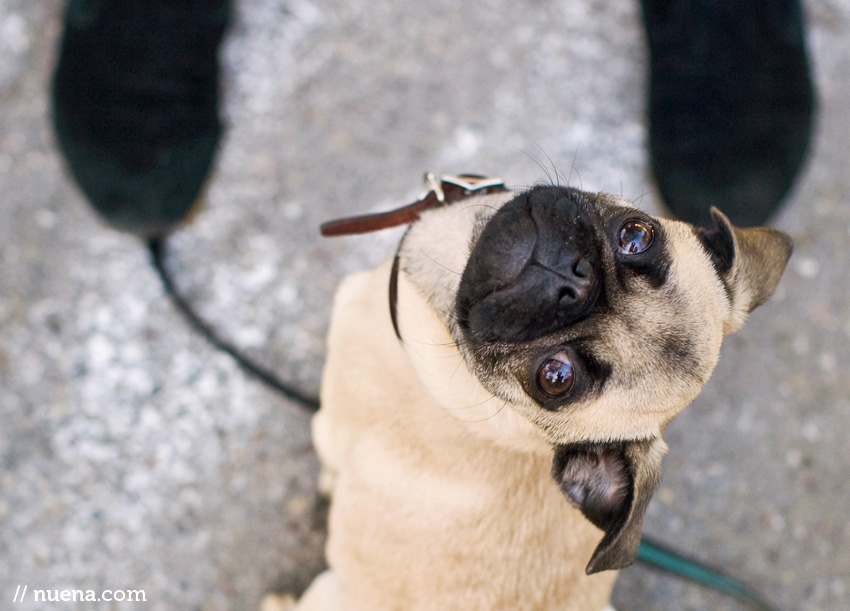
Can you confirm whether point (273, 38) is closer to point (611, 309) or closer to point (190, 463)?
point (190, 463)

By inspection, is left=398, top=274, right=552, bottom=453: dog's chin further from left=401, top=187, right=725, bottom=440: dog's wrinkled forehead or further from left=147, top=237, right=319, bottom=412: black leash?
left=147, top=237, right=319, bottom=412: black leash

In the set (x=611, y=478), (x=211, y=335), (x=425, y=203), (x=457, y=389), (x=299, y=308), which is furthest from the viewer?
(x=299, y=308)

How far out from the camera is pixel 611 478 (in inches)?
56.7

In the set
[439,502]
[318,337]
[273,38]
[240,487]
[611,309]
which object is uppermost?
[611,309]

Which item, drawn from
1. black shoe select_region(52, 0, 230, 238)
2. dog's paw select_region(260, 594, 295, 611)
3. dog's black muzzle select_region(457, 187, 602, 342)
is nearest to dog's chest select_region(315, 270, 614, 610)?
dog's black muzzle select_region(457, 187, 602, 342)

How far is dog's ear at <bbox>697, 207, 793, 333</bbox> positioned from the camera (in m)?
1.61

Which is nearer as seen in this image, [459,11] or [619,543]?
[619,543]

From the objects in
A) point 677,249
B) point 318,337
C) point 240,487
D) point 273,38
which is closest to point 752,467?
point 677,249

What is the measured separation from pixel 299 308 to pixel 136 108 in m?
1.11

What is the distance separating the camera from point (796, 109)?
267 centimetres

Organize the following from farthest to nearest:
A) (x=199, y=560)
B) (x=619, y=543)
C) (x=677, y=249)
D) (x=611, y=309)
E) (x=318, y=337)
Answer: (x=318, y=337)
(x=199, y=560)
(x=677, y=249)
(x=611, y=309)
(x=619, y=543)

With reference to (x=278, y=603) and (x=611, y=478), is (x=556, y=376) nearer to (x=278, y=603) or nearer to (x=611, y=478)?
(x=611, y=478)

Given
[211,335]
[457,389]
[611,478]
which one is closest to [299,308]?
[211,335]

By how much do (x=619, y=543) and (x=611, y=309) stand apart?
55cm
